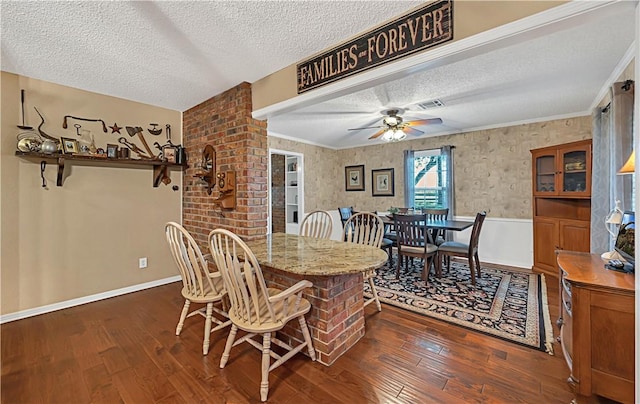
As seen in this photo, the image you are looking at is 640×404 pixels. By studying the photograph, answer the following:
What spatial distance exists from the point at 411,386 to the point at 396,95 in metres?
2.82

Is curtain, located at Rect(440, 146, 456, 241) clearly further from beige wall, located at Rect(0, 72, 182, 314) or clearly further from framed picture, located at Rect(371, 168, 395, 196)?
beige wall, located at Rect(0, 72, 182, 314)

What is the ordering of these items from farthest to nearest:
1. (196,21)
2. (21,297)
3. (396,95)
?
(396,95) → (21,297) → (196,21)

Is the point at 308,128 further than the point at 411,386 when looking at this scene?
Yes

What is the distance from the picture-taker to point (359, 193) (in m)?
6.32

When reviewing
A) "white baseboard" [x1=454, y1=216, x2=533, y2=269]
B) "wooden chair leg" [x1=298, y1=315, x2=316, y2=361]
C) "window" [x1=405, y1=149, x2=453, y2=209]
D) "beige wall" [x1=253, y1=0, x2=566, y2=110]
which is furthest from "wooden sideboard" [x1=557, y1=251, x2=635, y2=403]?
"window" [x1=405, y1=149, x2=453, y2=209]

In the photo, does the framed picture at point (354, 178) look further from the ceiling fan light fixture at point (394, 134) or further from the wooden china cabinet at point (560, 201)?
the wooden china cabinet at point (560, 201)

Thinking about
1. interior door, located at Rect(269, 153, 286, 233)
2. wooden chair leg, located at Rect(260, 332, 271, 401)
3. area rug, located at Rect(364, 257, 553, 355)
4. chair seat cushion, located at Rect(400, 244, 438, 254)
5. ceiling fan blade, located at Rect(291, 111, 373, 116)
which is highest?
ceiling fan blade, located at Rect(291, 111, 373, 116)

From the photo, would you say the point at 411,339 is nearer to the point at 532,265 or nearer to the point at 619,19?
the point at 619,19

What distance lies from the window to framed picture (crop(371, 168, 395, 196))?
16.1 inches

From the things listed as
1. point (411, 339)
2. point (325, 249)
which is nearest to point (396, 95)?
point (325, 249)

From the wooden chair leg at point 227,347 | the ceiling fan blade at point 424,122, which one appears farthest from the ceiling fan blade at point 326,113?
the wooden chair leg at point 227,347

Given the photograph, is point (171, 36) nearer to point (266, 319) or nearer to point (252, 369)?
point (266, 319)

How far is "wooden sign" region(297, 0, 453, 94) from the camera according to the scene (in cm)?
164

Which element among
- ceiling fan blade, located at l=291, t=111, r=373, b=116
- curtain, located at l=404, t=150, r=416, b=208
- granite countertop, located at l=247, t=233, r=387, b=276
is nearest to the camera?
granite countertop, located at l=247, t=233, r=387, b=276
